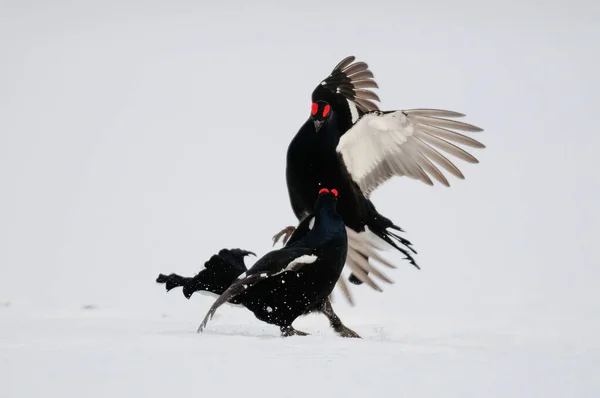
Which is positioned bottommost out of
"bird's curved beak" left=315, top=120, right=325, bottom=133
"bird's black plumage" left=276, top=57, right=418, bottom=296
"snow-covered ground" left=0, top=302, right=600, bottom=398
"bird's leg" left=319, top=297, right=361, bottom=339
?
"snow-covered ground" left=0, top=302, right=600, bottom=398

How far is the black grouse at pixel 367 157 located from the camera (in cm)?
591

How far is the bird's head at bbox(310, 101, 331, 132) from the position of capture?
600 centimetres

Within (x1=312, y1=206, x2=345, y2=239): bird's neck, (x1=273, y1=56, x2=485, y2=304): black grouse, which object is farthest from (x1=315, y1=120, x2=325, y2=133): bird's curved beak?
(x1=312, y1=206, x2=345, y2=239): bird's neck

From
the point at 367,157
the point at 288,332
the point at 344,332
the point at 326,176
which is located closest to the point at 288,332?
the point at 288,332

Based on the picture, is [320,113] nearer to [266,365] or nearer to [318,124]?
[318,124]

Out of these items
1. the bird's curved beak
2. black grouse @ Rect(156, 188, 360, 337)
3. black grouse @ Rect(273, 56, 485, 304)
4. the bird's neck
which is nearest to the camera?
black grouse @ Rect(156, 188, 360, 337)

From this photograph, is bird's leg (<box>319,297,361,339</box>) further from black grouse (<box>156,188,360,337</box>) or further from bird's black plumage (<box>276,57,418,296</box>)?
bird's black plumage (<box>276,57,418,296</box>)

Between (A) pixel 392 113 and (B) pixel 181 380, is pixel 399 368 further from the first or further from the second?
(A) pixel 392 113

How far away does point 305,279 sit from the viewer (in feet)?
15.6

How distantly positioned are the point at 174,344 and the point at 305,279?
98 centimetres

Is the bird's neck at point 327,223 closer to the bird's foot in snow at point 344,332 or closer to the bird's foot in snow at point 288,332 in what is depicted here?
the bird's foot in snow at point 288,332

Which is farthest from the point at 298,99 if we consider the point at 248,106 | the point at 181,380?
the point at 181,380

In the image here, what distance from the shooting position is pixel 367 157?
6.07 meters

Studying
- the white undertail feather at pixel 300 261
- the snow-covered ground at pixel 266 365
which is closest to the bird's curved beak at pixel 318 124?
the white undertail feather at pixel 300 261
